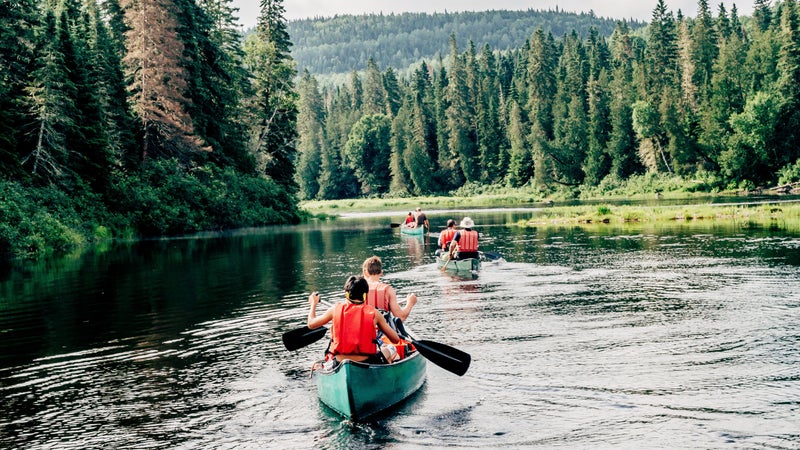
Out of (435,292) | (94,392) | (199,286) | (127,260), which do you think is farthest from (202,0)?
(94,392)

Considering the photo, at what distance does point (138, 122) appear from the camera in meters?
59.2

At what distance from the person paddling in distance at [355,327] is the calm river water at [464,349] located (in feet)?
3.26

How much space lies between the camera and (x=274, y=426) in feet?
37.4

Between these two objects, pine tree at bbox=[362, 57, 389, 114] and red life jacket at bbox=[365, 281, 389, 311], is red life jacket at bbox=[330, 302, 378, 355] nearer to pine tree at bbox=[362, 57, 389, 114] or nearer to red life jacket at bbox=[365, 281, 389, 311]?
red life jacket at bbox=[365, 281, 389, 311]

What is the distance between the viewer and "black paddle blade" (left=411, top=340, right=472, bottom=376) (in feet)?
41.6

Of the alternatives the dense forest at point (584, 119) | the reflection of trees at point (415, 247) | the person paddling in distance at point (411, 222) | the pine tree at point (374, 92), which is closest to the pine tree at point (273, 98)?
the dense forest at point (584, 119)

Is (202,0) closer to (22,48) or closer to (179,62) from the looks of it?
(179,62)

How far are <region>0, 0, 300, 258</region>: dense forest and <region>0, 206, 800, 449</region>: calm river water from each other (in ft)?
55.3

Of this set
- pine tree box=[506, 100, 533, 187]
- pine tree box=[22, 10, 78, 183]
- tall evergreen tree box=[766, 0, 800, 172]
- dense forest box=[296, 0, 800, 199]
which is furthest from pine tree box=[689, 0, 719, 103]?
pine tree box=[22, 10, 78, 183]

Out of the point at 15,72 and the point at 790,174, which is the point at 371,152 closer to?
the point at 790,174

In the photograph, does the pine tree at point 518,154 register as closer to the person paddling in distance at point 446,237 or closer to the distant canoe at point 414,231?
the distant canoe at point 414,231

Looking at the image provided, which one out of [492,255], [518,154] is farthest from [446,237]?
[518,154]

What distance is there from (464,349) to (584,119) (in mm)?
111897

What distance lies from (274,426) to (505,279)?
15562 millimetres
